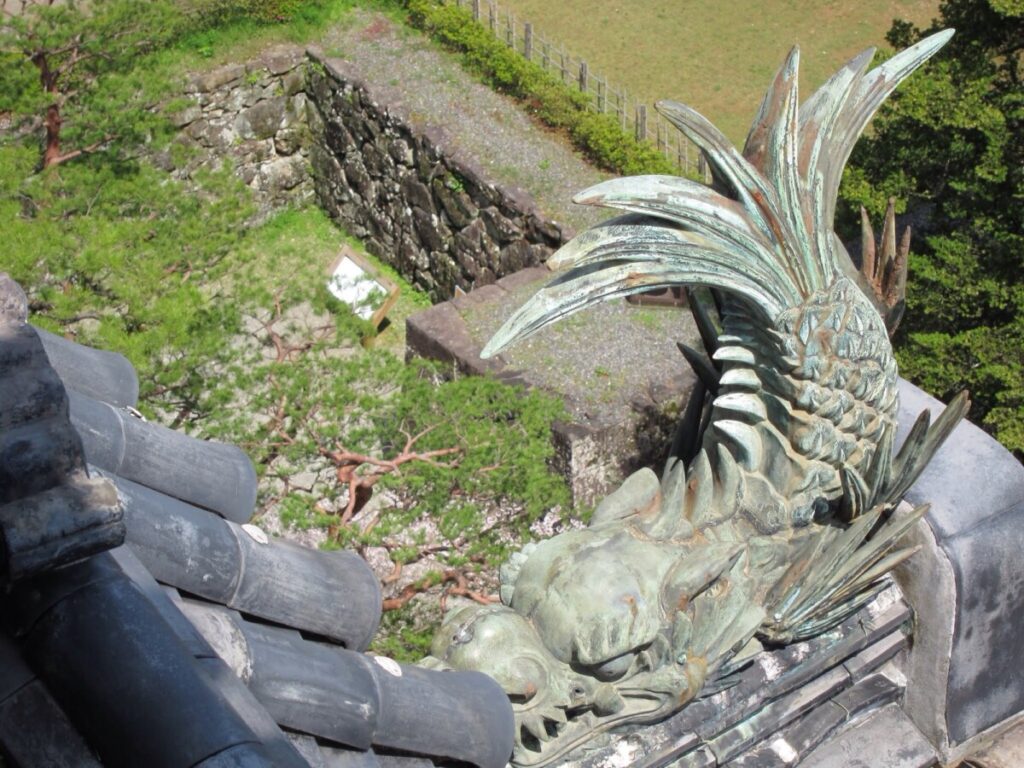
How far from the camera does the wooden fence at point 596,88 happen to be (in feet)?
52.0

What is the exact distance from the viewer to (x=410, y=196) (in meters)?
17.2

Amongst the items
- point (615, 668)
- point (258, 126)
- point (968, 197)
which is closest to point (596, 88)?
point (258, 126)

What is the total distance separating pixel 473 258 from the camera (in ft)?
53.8

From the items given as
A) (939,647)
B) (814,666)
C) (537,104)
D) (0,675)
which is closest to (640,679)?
(814,666)

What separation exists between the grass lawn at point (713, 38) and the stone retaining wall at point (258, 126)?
12.4 feet

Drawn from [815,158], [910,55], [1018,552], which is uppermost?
[910,55]

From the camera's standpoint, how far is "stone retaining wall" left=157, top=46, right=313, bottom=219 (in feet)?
57.1

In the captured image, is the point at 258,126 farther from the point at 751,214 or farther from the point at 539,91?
the point at 751,214

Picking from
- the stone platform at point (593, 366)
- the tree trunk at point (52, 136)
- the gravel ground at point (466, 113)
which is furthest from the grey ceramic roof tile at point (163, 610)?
the gravel ground at point (466, 113)

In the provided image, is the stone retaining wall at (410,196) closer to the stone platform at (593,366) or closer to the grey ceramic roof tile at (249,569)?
the stone platform at (593,366)

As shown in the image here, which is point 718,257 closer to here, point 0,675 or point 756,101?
point 0,675

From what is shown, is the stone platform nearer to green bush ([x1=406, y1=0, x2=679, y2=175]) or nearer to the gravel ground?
the gravel ground

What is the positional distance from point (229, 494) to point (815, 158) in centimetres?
271

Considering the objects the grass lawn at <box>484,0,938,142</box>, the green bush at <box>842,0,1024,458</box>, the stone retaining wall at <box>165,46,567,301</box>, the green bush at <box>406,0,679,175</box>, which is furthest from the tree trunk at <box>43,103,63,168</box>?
the grass lawn at <box>484,0,938,142</box>
